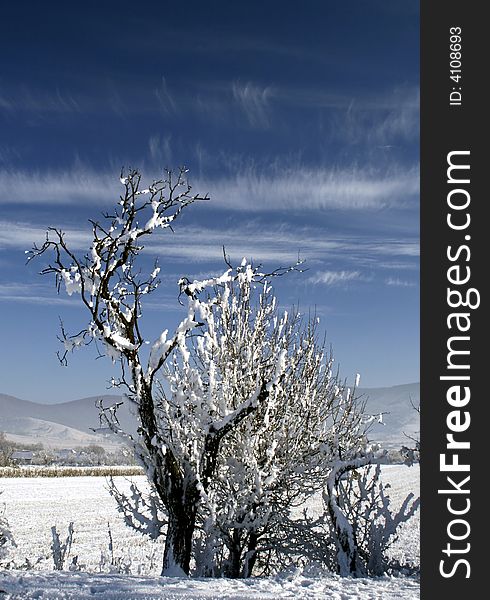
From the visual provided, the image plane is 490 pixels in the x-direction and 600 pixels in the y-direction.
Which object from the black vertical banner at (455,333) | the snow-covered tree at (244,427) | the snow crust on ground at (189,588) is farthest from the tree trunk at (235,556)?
the black vertical banner at (455,333)

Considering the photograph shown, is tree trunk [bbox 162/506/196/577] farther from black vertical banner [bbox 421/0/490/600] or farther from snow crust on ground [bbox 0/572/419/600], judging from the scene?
black vertical banner [bbox 421/0/490/600]

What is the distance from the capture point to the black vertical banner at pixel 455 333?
486 centimetres

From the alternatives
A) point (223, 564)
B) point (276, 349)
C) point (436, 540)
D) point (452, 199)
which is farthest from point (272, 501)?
point (452, 199)

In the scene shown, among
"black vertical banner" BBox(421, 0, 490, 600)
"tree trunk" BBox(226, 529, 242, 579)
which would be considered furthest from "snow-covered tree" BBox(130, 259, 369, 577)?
"black vertical banner" BBox(421, 0, 490, 600)

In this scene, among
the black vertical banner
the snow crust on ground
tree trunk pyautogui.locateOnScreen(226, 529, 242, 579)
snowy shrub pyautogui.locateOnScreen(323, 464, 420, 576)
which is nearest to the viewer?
the black vertical banner

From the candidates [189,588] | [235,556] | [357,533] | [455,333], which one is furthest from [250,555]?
[455,333]

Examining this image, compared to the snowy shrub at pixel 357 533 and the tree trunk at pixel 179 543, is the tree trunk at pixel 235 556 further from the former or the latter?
the tree trunk at pixel 179 543

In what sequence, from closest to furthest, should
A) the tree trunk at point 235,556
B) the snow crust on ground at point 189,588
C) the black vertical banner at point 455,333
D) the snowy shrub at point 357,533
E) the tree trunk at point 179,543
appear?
the black vertical banner at point 455,333 → the snow crust on ground at point 189,588 → the tree trunk at point 179,543 → the snowy shrub at point 357,533 → the tree trunk at point 235,556

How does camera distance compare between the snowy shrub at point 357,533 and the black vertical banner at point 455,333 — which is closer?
the black vertical banner at point 455,333

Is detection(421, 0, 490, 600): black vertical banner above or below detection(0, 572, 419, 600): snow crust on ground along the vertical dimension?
above

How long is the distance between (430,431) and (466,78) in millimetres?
3139

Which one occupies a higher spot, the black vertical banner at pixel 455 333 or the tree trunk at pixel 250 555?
the black vertical banner at pixel 455 333

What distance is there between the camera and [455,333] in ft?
16.3

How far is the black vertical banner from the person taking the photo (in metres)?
4.86
